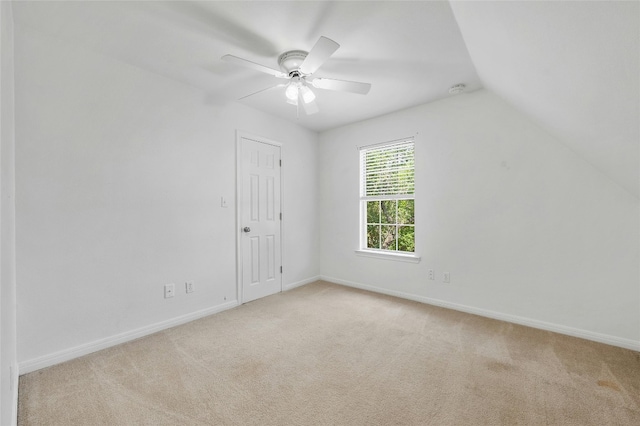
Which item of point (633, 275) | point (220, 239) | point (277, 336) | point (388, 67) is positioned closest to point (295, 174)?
point (220, 239)

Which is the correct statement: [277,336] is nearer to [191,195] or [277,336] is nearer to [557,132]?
[191,195]

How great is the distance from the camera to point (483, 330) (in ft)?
8.79

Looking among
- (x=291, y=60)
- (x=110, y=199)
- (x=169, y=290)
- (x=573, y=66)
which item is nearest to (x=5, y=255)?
(x=110, y=199)

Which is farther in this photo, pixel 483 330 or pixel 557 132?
pixel 483 330

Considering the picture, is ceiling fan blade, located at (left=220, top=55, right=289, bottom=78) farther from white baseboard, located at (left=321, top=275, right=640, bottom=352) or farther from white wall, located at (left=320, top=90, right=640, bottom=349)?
white baseboard, located at (left=321, top=275, right=640, bottom=352)

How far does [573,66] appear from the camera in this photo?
54.7 inches

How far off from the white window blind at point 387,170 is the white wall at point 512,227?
148 millimetres

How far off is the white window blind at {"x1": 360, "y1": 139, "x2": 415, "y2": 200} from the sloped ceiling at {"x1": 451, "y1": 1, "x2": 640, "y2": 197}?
4.44ft

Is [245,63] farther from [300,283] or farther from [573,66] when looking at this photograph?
[300,283]

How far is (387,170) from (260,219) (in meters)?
1.90

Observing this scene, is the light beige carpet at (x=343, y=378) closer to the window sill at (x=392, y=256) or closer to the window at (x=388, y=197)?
the window sill at (x=392, y=256)

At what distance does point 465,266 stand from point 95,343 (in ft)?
12.2

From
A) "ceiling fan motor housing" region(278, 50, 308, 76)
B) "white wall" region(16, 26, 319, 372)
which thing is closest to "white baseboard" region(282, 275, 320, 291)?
"white wall" region(16, 26, 319, 372)

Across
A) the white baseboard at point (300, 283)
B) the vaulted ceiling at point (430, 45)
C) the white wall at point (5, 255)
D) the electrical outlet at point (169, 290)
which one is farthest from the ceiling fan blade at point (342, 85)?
the white baseboard at point (300, 283)
